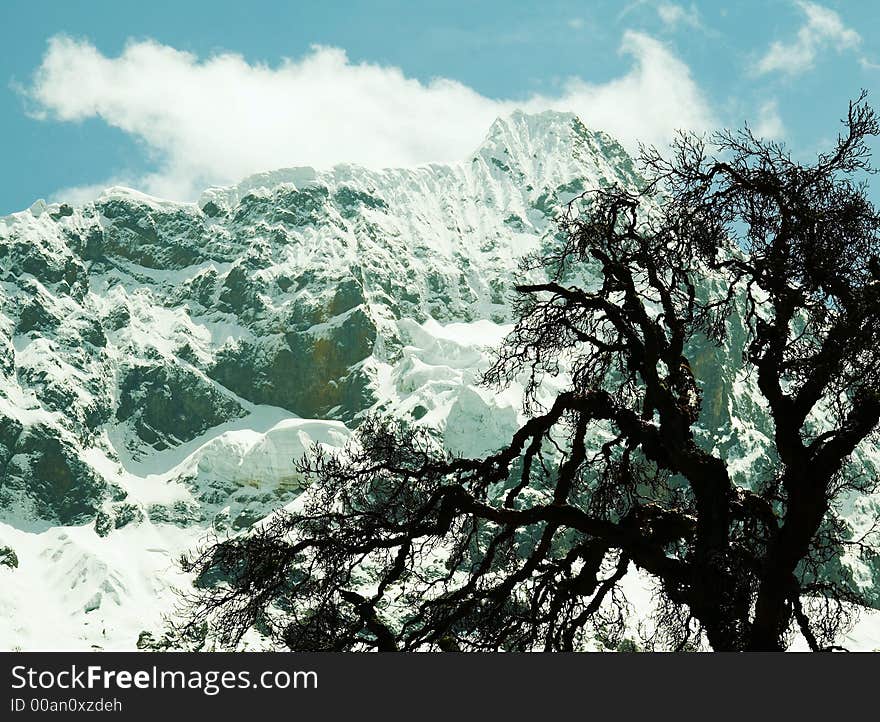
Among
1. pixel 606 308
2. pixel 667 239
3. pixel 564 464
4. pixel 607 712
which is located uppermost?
pixel 667 239

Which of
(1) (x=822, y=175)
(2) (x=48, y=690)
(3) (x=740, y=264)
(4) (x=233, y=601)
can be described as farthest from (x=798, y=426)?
(2) (x=48, y=690)

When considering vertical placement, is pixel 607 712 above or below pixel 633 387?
below

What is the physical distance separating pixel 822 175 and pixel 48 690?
8.88m

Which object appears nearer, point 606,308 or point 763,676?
point 763,676

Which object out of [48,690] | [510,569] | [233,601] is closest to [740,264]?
[510,569]

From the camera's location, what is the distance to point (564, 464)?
14.1m

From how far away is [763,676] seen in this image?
9898 mm

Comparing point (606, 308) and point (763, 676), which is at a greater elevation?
point (606, 308)

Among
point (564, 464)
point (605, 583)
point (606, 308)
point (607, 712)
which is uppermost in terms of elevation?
point (606, 308)

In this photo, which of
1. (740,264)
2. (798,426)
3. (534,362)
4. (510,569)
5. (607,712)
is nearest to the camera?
(607,712)

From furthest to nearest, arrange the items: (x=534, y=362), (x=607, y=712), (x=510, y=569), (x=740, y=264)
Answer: (x=510, y=569)
(x=534, y=362)
(x=740, y=264)
(x=607, y=712)

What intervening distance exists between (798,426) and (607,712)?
418 cm

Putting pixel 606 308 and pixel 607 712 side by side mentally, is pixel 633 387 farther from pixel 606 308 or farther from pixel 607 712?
pixel 607 712

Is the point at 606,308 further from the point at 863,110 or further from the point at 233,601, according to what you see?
the point at 233,601
